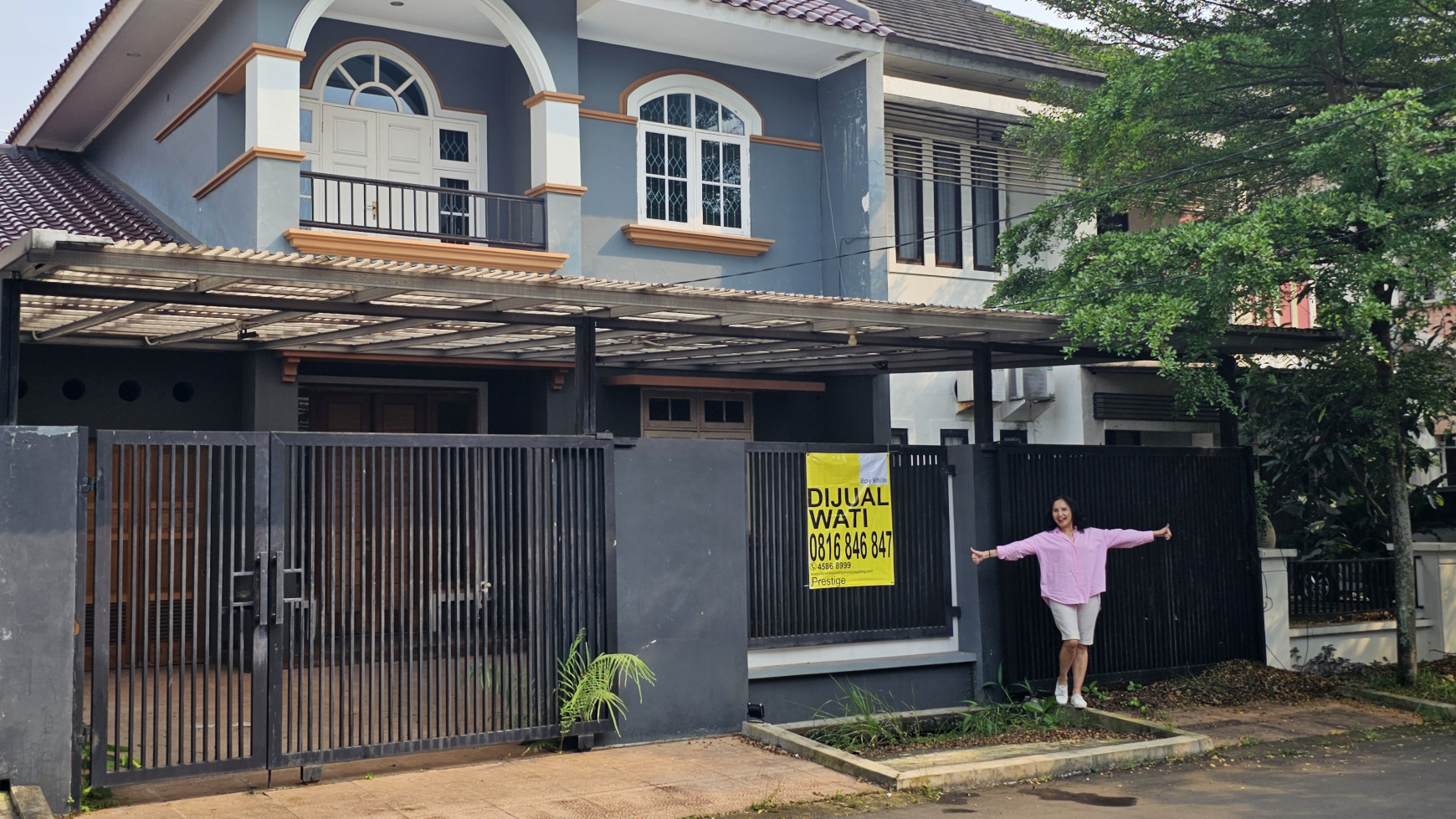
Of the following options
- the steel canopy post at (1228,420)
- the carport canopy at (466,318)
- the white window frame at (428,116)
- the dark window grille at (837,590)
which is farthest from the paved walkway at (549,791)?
the white window frame at (428,116)

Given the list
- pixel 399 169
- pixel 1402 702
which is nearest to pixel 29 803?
pixel 399 169

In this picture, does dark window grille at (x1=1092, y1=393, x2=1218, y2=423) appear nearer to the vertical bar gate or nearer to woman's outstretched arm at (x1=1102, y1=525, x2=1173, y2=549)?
woman's outstretched arm at (x1=1102, y1=525, x2=1173, y2=549)

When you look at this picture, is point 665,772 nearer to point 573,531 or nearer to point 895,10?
point 573,531

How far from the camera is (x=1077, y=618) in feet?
33.3

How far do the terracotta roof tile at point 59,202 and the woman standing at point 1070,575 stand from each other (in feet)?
26.9

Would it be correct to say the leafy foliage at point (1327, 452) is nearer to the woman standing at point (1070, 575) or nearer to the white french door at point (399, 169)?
the woman standing at point (1070, 575)

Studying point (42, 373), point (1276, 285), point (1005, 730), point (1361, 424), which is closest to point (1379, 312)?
point (1276, 285)

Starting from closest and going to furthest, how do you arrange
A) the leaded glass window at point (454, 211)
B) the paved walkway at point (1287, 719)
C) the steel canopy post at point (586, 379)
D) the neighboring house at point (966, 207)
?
1. the steel canopy post at point (586, 379)
2. the paved walkway at point (1287, 719)
3. the leaded glass window at point (454, 211)
4. the neighboring house at point (966, 207)

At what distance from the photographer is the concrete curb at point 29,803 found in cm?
630

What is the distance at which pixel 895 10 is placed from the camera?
17.6 m

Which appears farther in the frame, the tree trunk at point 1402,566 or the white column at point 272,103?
the white column at point 272,103

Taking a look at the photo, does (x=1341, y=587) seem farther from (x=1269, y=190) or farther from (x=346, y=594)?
(x=346, y=594)

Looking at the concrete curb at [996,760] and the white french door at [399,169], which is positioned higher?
the white french door at [399,169]

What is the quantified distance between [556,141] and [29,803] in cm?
861
